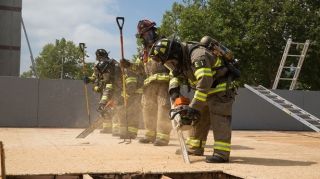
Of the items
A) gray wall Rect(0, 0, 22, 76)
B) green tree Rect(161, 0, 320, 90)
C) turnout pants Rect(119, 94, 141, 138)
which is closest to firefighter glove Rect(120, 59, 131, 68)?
turnout pants Rect(119, 94, 141, 138)

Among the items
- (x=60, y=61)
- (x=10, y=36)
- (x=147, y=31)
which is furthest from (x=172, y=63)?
(x=60, y=61)

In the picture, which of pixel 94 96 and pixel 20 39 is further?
pixel 20 39

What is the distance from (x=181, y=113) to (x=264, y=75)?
26013mm

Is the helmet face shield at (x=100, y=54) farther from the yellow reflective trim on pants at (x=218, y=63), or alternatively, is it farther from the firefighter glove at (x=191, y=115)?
the firefighter glove at (x=191, y=115)

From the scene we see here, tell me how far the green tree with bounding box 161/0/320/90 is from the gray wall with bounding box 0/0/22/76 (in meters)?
13.7

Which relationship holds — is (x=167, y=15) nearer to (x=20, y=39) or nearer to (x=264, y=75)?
(x=264, y=75)

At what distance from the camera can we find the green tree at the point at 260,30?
28516 millimetres

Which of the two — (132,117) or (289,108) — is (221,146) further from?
(289,108)

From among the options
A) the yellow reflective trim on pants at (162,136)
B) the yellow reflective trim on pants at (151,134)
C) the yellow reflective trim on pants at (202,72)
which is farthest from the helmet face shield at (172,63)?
A: the yellow reflective trim on pants at (151,134)

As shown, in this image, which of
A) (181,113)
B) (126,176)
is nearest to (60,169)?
(126,176)

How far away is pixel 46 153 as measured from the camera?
6.63 metres

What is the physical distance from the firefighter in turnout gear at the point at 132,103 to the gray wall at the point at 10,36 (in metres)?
9.88

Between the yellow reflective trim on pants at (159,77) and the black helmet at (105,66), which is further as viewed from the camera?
the black helmet at (105,66)

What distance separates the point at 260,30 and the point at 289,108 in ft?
48.5
